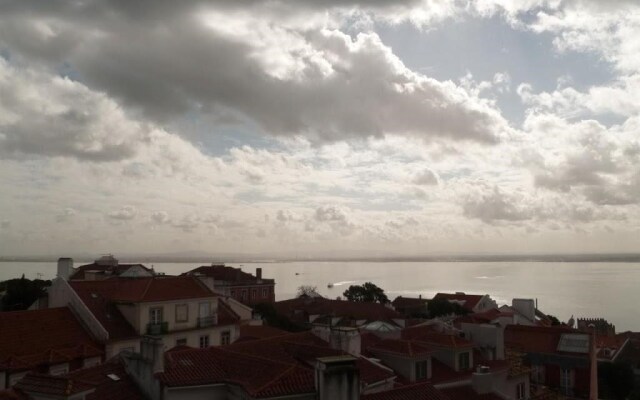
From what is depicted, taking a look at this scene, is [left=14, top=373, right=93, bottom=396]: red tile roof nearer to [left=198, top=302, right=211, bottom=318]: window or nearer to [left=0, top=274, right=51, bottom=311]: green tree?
[left=198, top=302, right=211, bottom=318]: window

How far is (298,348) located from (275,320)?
38.3 m

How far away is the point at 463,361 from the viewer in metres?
26.8

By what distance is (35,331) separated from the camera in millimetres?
26562

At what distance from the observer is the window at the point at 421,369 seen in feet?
80.3

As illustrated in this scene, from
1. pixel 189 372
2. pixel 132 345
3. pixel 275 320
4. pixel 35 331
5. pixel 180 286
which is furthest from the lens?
pixel 275 320

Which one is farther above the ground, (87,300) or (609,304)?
(87,300)

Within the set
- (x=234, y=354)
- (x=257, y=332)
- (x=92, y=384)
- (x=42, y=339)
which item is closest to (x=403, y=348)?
(x=234, y=354)

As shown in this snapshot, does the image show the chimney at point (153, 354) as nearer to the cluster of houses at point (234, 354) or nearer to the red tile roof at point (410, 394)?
the cluster of houses at point (234, 354)

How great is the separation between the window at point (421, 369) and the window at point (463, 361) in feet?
8.50

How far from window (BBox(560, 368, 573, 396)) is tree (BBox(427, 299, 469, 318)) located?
3335 centimetres

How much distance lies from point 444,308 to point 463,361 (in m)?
49.1

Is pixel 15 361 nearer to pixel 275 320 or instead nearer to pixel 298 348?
pixel 298 348

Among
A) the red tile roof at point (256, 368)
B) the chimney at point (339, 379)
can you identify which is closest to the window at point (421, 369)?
the red tile roof at point (256, 368)

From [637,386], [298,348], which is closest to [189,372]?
[298,348]
